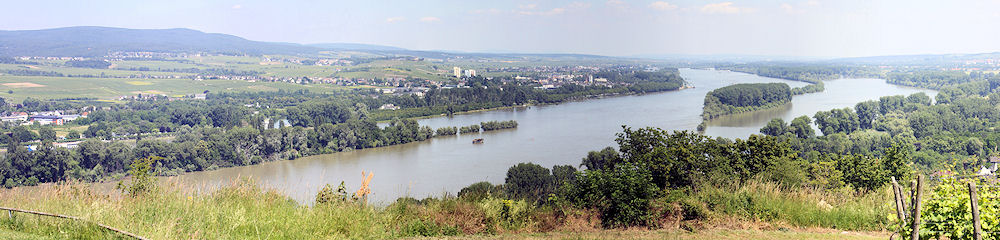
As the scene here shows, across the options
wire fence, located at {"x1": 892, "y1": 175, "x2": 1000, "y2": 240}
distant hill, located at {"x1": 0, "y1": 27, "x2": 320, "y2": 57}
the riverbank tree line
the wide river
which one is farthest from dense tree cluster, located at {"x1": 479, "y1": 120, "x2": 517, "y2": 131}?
distant hill, located at {"x1": 0, "y1": 27, "x2": 320, "y2": 57}

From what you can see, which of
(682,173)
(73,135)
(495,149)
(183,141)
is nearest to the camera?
(682,173)

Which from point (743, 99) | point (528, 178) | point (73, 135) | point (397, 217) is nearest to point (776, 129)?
point (743, 99)

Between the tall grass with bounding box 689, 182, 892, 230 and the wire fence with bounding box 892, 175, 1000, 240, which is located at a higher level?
the wire fence with bounding box 892, 175, 1000, 240

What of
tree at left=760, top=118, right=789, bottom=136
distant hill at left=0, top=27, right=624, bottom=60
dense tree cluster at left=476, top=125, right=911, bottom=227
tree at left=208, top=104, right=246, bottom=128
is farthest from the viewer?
distant hill at left=0, top=27, right=624, bottom=60

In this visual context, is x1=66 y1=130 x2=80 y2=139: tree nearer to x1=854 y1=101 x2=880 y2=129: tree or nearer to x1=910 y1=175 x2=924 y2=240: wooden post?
x1=910 y1=175 x2=924 y2=240: wooden post

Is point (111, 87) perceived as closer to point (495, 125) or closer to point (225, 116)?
point (225, 116)

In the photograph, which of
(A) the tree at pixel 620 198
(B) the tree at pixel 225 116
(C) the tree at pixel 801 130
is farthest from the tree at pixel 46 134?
(C) the tree at pixel 801 130

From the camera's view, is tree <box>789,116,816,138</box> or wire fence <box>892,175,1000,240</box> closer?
wire fence <box>892,175,1000,240</box>
